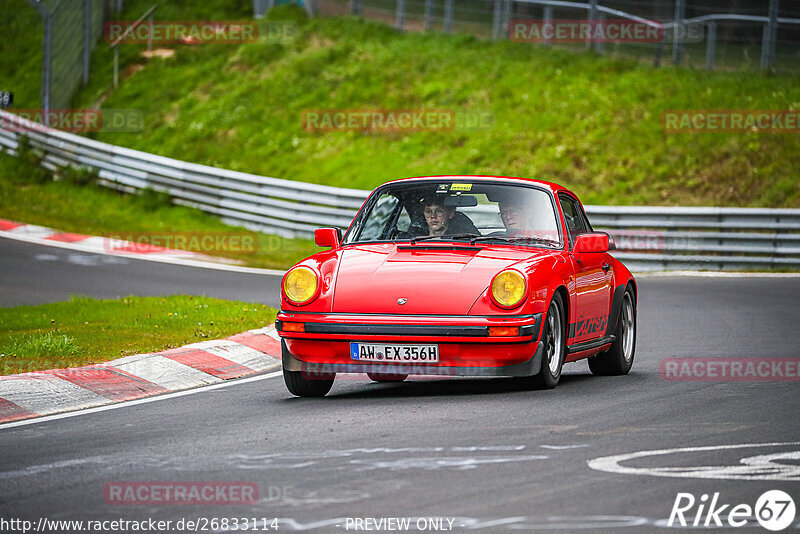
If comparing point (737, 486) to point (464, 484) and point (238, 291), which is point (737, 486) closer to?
point (464, 484)

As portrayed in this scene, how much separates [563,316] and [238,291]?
27.3 feet

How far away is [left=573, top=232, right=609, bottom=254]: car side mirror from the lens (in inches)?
353

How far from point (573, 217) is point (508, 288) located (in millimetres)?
2004

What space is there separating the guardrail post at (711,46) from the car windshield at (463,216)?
61.8ft

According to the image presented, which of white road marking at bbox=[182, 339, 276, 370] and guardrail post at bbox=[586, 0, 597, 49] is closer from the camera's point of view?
white road marking at bbox=[182, 339, 276, 370]

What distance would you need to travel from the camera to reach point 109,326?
12039 millimetres

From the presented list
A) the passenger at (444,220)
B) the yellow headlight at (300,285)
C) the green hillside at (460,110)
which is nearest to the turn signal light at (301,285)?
the yellow headlight at (300,285)

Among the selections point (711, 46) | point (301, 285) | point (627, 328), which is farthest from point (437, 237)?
point (711, 46)

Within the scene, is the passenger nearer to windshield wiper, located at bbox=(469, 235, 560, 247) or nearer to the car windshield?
the car windshield

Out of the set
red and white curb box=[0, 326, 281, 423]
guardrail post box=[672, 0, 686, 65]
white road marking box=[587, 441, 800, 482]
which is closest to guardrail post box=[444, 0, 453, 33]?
guardrail post box=[672, 0, 686, 65]

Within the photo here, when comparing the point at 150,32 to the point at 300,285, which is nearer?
the point at 300,285

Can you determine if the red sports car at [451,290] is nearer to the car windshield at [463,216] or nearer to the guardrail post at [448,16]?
the car windshield at [463,216]

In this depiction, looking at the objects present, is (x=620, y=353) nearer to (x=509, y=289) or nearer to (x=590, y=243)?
(x=590, y=243)

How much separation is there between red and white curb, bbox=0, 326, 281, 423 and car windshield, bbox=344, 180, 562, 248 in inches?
65.1
